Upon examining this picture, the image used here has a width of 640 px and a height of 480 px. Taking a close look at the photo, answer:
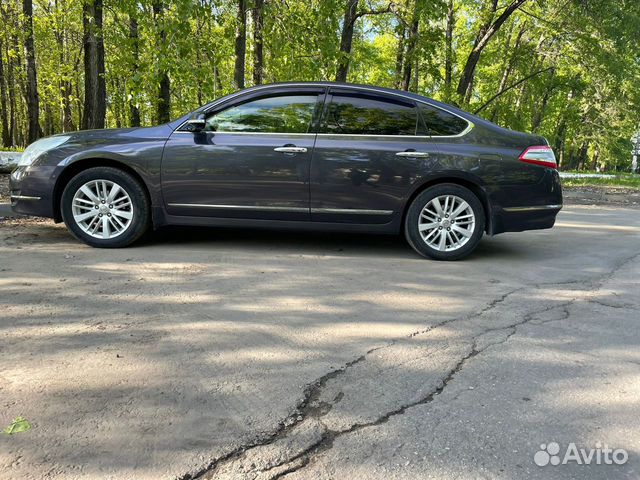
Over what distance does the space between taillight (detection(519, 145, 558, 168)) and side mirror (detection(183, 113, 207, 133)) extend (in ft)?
10.5

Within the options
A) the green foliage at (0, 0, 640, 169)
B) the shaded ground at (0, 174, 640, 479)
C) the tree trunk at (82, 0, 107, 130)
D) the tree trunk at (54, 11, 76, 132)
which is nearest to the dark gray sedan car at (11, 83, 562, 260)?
the shaded ground at (0, 174, 640, 479)

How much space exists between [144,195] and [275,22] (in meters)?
6.13

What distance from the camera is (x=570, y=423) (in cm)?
228

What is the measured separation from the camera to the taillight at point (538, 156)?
5211 mm

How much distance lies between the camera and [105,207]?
17.3ft

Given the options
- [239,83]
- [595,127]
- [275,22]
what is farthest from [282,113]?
[595,127]

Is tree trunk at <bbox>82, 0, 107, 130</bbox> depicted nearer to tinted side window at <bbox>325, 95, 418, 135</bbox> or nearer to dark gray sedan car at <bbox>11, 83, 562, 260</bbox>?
dark gray sedan car at <bbox>11, 83, 562, 260</bbox>

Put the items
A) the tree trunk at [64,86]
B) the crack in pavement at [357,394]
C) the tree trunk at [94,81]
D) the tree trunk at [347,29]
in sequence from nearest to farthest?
the crack in pavement at [357,394] < the tree trunk at [94,81] < the tree trunk at [347,29] < the tree trunk at [64,86]

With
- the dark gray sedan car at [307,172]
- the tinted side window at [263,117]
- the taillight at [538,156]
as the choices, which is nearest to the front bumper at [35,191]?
the dark gray sedan car at [307,172]

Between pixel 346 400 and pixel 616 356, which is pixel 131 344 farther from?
pixel 616 356

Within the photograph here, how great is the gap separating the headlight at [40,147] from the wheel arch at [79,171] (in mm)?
284

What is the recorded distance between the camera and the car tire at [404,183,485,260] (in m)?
5.25

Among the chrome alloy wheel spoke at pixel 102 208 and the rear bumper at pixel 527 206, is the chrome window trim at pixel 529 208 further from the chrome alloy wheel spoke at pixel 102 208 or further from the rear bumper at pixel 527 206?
the chrome alloy wheel spoke at pixel 102 208

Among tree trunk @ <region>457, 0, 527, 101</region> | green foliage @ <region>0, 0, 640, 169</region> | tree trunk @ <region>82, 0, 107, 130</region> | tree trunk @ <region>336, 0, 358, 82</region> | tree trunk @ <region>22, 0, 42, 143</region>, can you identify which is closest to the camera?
green foliage @ <region>0, 0, 640, 169</region>
